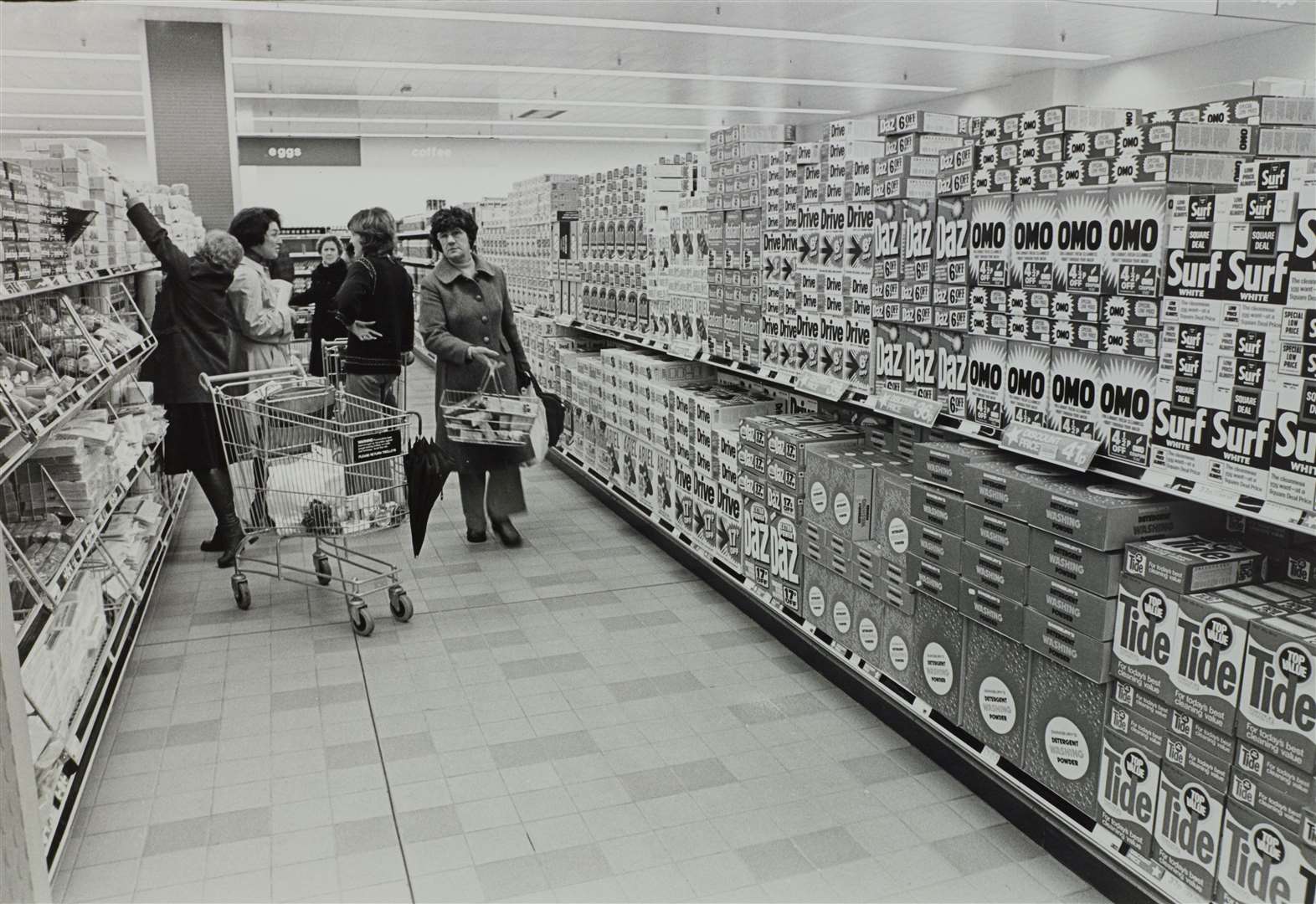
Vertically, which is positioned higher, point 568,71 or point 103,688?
point 568,71

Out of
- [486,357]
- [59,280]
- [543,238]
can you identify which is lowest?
[486,357]

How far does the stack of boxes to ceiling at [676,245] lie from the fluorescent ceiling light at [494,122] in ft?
53.0

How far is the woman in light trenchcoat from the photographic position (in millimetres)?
5344

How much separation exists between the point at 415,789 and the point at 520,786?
1.04 ft

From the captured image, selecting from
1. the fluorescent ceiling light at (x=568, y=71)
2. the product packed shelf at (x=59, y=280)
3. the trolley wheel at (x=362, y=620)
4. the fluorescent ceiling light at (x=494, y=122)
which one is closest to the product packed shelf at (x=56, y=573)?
the product packed shelf at (x=59, y=280)

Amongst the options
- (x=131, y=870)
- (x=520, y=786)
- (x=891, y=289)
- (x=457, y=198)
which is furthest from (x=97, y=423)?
(x=457, y=198)

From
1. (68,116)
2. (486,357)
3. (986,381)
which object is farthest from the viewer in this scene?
(68,116)

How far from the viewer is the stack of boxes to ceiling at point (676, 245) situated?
490 cm

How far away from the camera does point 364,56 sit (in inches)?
535

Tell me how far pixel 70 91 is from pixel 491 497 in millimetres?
13967

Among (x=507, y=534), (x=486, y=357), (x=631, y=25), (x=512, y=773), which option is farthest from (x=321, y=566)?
(x=631, y=25)

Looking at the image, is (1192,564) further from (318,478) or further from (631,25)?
(631,25)

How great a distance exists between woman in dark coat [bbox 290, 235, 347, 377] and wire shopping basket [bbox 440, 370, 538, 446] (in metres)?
1.02

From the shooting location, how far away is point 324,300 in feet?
24.5
